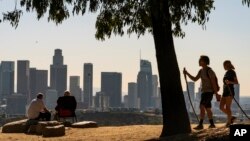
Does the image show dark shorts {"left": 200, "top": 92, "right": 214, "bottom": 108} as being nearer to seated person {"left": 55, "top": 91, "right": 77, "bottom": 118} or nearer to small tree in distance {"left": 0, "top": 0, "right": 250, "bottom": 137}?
small tree in distance {"left": 0, "top": 0, "right": 250, "bottom": 137}

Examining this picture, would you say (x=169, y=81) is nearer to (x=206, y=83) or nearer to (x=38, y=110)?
(x=206, y=83)

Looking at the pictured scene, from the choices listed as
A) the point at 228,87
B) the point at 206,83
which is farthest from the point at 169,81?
the point at 228,87

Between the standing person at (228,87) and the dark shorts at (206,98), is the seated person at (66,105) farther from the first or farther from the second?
the standing person at (228,87)

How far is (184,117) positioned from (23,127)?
911cm

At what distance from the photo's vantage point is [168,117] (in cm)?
1555

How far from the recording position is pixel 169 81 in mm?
15430

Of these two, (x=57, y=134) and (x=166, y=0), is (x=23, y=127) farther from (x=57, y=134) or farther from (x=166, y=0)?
(x=166, y=0)

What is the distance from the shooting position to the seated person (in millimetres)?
23328

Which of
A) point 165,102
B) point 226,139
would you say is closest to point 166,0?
point 165,102

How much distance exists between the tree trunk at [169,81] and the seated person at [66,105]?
8.41 meters

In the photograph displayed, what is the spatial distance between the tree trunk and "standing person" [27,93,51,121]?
8182 mm

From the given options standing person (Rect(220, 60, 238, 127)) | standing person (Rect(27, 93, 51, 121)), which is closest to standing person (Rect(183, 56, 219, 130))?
standing person (Rect(220, 60, 238, 127))

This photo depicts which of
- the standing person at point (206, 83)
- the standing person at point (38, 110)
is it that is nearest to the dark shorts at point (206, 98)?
the standing person at point (206, 83)

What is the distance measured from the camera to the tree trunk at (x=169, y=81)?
15367 millimetres
